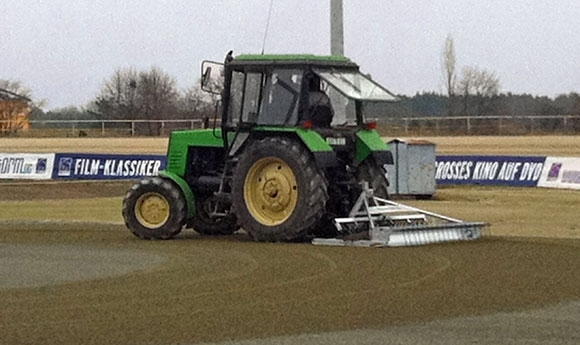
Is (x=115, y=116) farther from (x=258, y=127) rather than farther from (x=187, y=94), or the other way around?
(x=258, y=127)

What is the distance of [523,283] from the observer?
498 inches

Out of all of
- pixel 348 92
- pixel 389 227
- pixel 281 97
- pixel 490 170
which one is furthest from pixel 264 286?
pixel 490 170

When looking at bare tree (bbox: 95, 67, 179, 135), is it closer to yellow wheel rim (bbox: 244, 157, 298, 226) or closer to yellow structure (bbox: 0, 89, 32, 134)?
yellow structure (bbox: 0, 89, 32, 134)

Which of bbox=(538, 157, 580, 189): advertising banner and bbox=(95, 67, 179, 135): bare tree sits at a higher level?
bbox=(95, 67, 179, 135): bare tree

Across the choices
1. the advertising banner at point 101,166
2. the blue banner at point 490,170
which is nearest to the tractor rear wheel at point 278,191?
the blue banner at point 490,170

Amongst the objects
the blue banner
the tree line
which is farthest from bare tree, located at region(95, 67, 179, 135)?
the blue banner

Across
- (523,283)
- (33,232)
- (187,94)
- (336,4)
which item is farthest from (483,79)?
(523,283)

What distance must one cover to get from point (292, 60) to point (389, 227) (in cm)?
286

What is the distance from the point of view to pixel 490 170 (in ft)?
116

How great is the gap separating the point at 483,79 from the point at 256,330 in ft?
209

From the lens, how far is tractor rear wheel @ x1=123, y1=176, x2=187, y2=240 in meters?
18.3

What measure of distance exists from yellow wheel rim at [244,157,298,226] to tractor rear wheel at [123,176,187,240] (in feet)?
4.04

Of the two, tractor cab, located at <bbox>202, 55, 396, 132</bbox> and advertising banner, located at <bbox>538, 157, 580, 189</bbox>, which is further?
advertising banner, located at <bbox>538, 157, 580, 189</bbox>

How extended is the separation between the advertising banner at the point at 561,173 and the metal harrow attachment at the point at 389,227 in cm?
1548
